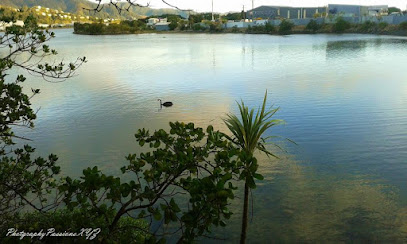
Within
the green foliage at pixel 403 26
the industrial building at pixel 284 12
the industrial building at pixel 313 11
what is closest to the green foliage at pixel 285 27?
the industrial building at pixel 313 11

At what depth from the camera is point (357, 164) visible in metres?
8.54

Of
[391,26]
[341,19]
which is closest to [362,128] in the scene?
[391,26]

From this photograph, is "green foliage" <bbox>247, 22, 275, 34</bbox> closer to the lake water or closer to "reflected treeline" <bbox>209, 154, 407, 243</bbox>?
the lake water

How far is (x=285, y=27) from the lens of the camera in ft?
265

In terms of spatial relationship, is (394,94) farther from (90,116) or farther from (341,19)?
(341,19)

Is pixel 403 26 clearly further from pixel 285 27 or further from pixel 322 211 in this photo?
pixel 322 211

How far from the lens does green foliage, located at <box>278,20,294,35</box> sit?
265 feet

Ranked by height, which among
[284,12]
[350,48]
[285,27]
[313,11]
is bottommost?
[350,48]

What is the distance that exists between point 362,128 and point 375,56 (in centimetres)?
2105

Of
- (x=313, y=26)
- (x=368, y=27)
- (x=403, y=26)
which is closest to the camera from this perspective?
(x=403, y=26)

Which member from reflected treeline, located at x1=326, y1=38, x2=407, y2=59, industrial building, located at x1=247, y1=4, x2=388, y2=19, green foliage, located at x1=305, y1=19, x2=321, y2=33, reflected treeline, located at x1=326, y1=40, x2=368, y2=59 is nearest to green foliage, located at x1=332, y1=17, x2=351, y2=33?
green foliage, located at x1=305, y1=19, x2=321, y2=33

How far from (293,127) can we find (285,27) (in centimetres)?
7362

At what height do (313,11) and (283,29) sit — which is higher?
(313,11)

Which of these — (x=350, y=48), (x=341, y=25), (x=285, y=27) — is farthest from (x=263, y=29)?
(x=350, y=48)
